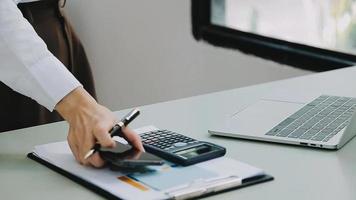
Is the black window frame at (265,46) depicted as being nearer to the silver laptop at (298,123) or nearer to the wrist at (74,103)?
the silver laptop at (298,123)

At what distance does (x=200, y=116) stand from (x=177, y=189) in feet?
1.51

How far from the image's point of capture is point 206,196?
3.32 feet

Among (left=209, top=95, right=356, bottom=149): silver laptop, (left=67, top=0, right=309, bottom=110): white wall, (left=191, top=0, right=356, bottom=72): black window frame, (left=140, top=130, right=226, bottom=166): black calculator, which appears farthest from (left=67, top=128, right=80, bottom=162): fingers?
(left=67, top=0, right=309, bottom=110): white wall

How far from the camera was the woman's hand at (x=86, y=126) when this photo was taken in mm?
1107

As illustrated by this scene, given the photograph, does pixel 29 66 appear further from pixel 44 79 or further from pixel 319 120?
pixel 319 120

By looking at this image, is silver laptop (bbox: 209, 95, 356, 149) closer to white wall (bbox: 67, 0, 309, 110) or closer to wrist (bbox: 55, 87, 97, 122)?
wrist (bbox: 55, 87, 97, 122)

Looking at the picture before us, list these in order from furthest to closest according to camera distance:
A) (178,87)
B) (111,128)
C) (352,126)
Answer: (178,87), (352,126), (111,128)

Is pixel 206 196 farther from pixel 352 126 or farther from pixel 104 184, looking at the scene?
pixel 352 126

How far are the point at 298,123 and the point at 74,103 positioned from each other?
0.42 meters

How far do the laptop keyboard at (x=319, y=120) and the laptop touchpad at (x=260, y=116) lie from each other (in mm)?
18

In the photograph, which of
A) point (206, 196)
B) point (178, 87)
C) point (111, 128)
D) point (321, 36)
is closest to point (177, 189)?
point (206, 196)

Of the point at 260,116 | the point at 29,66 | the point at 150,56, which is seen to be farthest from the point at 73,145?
the point at 150,56

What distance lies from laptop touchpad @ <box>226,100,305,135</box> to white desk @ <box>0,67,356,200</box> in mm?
39

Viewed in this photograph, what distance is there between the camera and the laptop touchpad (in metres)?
1.31
